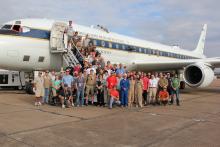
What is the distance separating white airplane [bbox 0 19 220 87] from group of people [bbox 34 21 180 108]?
1.44m

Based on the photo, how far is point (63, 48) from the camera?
41.1 ft

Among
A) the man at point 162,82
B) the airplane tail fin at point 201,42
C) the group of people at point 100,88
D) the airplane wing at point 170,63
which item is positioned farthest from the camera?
the airplane tail fin at point 201,42

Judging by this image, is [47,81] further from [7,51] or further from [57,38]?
[57,38]

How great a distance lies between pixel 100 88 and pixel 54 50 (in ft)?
11.1

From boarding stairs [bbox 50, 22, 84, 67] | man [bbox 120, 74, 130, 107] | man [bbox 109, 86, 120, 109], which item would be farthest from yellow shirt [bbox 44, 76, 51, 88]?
man [bbox 120, 74, 130, 107]

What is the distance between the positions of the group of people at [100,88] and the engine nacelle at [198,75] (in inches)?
182

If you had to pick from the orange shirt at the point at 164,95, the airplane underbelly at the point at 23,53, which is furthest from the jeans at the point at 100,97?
the airplane underbelly at the point at 23,53

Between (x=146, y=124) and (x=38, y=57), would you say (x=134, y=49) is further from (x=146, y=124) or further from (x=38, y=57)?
(x=146, y=124)

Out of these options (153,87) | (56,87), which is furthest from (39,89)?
(153,87)

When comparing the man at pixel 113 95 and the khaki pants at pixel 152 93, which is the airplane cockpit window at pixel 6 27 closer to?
the man at pixel 113 95

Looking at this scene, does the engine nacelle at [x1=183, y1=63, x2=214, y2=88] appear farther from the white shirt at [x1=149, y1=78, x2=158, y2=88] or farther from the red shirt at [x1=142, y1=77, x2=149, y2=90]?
the red shirt at [x1=142, y1=77, x2=149, y2=90]

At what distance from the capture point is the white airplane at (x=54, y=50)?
38.7ft

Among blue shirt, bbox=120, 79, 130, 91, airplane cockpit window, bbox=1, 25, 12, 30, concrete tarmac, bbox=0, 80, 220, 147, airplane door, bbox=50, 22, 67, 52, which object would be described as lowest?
concrete tarmac, bbox=0, 80, 220, 147

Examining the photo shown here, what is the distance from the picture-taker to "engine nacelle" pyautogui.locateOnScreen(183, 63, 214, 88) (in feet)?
52.5
